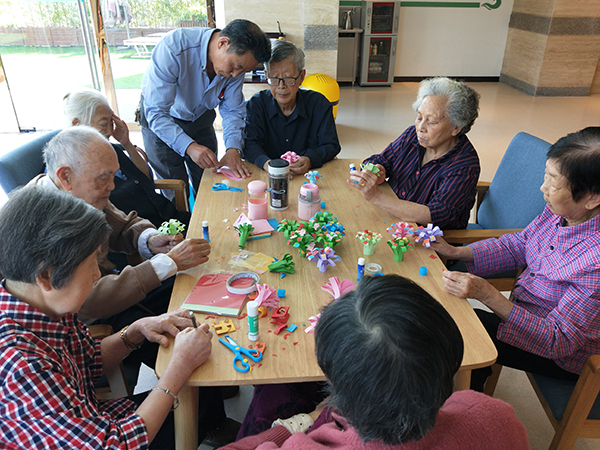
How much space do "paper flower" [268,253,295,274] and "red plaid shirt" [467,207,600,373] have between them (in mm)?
795

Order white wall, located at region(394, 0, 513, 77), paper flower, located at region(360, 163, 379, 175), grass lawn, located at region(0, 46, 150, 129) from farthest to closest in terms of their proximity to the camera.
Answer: white wall, located at region(394, 0, 513, 77), grass lawn, located at region(0, 46, 150, 129), paper flower, located at region(360, 163, 379, 175)

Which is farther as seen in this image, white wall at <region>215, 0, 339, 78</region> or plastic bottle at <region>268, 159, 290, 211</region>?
white wall at <region>215, 0, 339, 78</region>

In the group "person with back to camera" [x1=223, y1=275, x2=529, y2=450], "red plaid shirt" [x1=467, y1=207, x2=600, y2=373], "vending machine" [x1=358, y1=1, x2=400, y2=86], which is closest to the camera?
"person with back to camera" [x1=223, y1=275, x2=529, y2=450]

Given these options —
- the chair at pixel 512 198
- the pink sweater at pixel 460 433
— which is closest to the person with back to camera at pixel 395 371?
the pink sweater at pixel 460 433

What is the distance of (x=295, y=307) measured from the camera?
1445 mm

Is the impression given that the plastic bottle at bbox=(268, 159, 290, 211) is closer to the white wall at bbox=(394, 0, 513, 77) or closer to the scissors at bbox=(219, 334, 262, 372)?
the scissors at bbox=(219, 334, 262, 372)

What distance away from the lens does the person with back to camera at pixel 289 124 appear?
2.63 meters

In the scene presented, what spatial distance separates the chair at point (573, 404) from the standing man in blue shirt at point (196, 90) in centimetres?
178

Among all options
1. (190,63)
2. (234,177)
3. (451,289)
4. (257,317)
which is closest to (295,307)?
(257,317)

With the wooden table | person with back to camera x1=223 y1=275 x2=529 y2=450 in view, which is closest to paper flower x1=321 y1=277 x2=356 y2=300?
the wooden table

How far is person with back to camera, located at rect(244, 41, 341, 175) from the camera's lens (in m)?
2.63

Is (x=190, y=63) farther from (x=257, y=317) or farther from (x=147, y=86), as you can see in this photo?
(x=257, y=317)

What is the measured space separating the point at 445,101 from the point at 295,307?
4.28ft

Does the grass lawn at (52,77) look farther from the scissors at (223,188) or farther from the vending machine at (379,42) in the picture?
the vending machine at (379,42)
